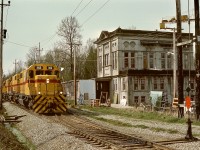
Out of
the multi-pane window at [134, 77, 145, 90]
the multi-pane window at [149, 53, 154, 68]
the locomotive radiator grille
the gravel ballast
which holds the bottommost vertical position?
the gravel ballast

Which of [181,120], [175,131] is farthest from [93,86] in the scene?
[175,131]

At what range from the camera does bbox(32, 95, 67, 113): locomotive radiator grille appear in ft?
82.9

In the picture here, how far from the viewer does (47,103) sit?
2536 cm

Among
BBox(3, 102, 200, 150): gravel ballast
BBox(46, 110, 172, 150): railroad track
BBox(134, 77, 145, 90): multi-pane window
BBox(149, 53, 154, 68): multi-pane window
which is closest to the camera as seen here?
BBox(46, 110, 172, 150): railroad track

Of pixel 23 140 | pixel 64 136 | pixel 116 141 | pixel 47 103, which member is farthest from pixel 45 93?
pixel 116 141

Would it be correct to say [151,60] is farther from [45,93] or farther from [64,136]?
[64,136]

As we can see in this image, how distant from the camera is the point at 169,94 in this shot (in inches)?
1626

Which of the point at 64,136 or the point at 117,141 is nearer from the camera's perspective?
the point at 117,141

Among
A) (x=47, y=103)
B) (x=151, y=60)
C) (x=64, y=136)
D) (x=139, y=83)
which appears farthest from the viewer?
(x=151, y=60)

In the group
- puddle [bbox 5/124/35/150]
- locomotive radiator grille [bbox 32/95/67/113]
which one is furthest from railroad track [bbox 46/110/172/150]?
locomotive radiator grille [bbox 32/95/67/113]

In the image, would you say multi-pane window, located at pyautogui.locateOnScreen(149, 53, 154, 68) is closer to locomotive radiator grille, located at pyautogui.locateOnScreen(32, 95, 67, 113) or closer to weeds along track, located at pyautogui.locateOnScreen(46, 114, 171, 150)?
locomotive radiator grille, located at pyautogui.locateOnScreen(32, 95, 67, 113)

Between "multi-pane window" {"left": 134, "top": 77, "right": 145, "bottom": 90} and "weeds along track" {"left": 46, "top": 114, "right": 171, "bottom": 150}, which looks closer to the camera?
"weeds along track" {"left": 46, "top": 114, "right": 171, "bottom": 150}

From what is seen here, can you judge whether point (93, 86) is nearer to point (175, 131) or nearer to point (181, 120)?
point (181, 120)

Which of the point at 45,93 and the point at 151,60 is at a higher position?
the point at 151,60
